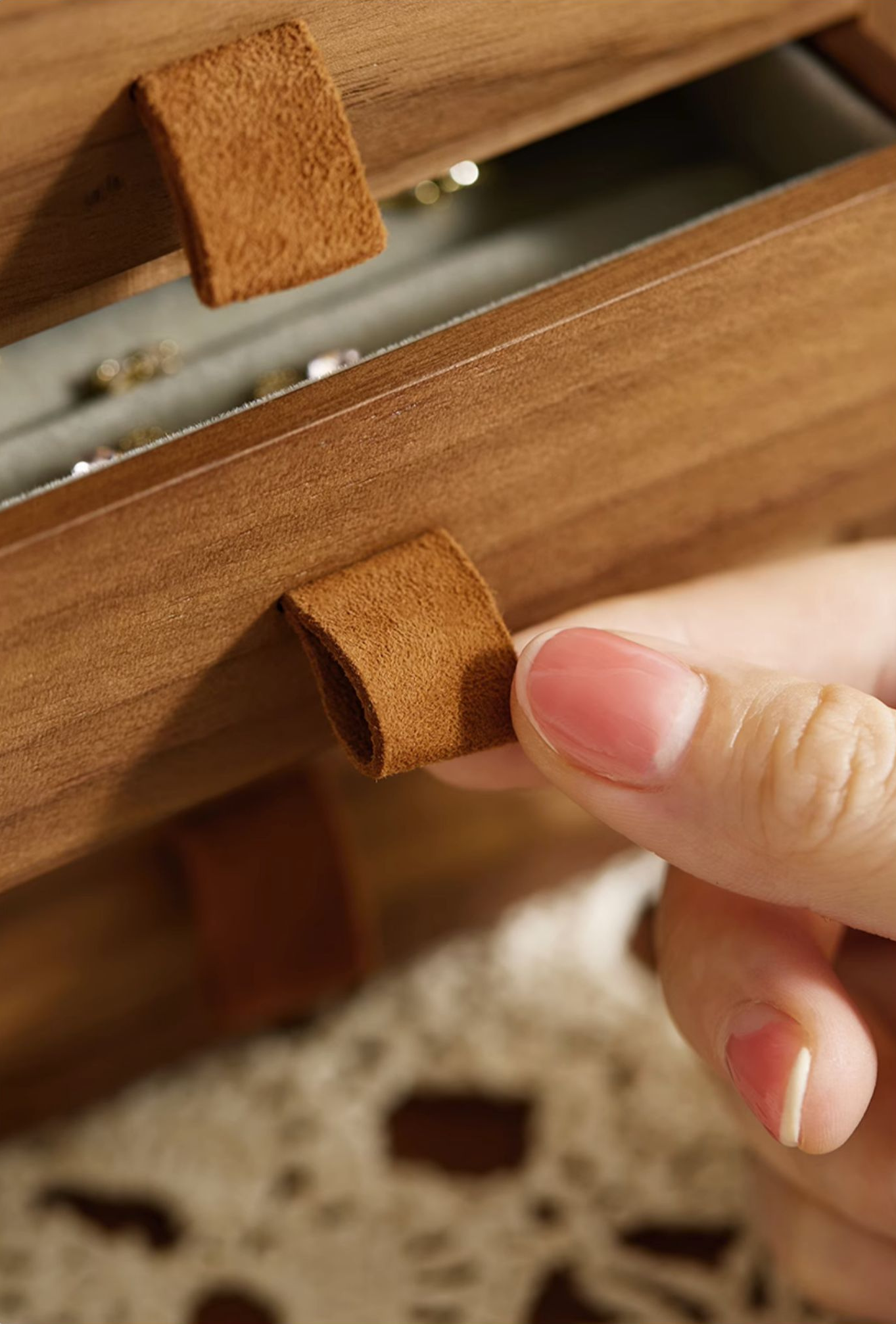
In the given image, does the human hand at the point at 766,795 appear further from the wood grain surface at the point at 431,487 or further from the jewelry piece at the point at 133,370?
the jewelry piece at the point at 133,370

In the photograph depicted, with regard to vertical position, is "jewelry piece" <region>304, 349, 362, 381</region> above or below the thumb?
above

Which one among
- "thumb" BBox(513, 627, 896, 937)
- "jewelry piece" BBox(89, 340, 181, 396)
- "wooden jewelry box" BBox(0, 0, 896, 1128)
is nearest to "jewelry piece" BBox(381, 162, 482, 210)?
"wooden jewelry box" BBox(0, 0, 896, 1128)

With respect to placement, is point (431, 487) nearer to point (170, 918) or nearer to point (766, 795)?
point (766, 795)

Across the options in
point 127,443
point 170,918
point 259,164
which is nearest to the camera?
point 259,164

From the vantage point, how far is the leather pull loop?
323mm

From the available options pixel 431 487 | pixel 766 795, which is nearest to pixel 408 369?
pixel 431 487

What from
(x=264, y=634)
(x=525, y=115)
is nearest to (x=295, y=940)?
(x=264, y=634)

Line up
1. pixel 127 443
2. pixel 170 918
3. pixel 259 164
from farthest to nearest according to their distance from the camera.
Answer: pixel 170 918, pixel 127 443, pixel 259 164

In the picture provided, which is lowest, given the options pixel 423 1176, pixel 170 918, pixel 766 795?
pixel 423 1176

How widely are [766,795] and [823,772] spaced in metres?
0.01

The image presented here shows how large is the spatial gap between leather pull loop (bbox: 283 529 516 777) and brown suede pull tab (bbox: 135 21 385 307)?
77mm

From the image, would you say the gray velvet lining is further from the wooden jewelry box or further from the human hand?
the human hand

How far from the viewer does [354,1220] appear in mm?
555

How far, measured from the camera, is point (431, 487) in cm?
34
